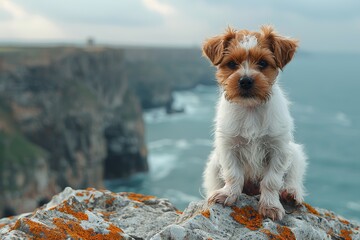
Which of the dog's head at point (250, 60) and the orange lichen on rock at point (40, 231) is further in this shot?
the dog's head at point (250, 60)

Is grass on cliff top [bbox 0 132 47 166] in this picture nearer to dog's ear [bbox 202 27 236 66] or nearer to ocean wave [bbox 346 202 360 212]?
ocean wave [bbox 346 202 360 212]

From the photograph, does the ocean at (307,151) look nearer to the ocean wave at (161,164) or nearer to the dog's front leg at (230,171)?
the ocean wave at (161,164)

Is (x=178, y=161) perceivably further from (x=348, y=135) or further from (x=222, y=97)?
(x=222, y=97)

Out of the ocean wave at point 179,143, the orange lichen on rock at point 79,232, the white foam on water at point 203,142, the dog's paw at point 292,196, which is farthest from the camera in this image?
the white foam on water at point 203,142

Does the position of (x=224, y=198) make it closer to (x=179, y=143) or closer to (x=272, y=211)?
(x=272, y=211)

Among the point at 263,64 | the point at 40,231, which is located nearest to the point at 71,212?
the point at 40,231

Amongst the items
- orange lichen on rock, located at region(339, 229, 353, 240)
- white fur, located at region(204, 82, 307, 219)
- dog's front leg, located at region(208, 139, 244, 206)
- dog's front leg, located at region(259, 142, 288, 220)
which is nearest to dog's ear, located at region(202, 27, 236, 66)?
white fur, located at region(204, 82, 307, 219)

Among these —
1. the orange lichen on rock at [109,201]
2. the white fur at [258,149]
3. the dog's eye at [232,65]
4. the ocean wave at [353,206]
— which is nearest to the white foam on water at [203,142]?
the ocean wave at [353,206]
